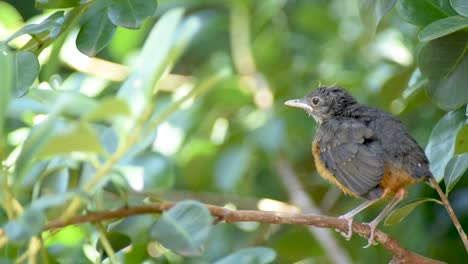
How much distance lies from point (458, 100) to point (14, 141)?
2.05 metres

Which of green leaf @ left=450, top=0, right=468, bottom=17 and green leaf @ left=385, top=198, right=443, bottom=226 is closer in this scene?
green leaf @ left=450, top=0, right=468, bottom=17

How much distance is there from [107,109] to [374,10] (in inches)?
63.8

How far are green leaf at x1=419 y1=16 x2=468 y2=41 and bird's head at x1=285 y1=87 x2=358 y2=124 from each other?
1.49 meters

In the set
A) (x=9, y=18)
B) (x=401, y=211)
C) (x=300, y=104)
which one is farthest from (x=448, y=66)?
(x=9, y=18)

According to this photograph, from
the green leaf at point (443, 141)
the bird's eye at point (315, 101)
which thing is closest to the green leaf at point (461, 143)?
the green leaf at point (443, 141)

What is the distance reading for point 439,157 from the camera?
3375 mm

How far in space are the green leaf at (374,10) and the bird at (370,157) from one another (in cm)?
75

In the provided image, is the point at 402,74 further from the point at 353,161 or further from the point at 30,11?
the point at 30,11

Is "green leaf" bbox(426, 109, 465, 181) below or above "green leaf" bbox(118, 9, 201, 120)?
below

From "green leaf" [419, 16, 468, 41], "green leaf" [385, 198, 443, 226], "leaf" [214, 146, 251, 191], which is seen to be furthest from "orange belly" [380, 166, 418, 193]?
"leaf" [214, 146, 251, 191]

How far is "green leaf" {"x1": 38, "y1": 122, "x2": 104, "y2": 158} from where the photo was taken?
174 cm

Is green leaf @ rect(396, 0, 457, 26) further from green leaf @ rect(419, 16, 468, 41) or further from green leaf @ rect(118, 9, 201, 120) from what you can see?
green leaf @ rect(118, 9, 201, 120)

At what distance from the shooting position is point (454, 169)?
307 cm

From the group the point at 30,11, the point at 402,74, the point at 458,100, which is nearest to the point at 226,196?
the point at 402,74
